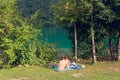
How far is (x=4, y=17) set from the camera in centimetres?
1525

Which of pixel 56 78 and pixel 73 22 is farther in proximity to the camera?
pixel 73 22

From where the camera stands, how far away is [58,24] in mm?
17156

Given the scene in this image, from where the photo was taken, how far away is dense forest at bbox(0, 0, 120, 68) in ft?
49.7

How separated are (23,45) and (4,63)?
1256 mm

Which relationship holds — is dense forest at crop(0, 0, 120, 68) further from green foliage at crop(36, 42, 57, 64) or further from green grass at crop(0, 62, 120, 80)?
green grass at crop(0, 62, 120, 80)

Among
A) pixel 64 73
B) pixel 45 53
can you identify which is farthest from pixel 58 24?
pixel 64 73

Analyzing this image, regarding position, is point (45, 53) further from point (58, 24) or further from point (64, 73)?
point (64, 73)

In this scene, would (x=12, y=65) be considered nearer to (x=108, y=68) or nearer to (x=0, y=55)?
(x=0, y=55)

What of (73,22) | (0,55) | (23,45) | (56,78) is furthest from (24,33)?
(56,78)

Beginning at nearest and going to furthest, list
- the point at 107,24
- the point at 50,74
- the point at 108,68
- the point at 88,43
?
the point at 50,74, the point at 108,68, the point at 107,24, the point at 88,43

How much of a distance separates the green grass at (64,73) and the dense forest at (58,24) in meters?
0.93

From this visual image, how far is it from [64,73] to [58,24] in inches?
169

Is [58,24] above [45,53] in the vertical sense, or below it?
above

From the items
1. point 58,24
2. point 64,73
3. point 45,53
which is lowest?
point 64,73
